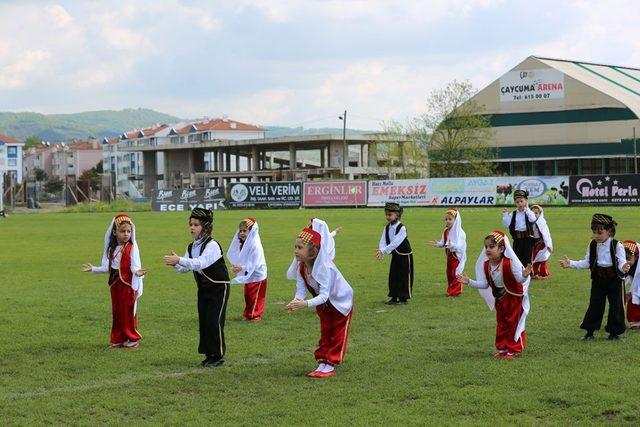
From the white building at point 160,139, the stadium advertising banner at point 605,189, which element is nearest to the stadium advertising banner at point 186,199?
the stadium advertising banner at point 605,189

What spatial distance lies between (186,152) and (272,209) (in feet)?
193

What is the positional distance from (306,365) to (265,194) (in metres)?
50.2

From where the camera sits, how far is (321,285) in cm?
928

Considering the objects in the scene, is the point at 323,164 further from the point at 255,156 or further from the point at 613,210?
Answer: the point at 613,210

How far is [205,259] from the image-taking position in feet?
32.9

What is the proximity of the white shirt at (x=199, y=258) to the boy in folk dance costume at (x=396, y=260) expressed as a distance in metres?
5.61

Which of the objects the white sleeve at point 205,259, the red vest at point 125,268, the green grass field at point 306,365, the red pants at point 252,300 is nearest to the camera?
the green grass field at point 306,365

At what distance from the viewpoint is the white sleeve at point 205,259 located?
983cm

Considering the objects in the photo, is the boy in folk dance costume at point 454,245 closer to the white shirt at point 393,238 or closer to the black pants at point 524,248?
the white shirt at point 393,238

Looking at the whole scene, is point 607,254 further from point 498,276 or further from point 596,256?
point 498,276

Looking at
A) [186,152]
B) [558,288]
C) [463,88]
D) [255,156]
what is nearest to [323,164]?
[255,156]

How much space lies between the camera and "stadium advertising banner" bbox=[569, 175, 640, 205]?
46.7 meters

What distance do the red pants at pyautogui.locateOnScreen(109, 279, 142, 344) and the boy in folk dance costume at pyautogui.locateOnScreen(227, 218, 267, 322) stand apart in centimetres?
262

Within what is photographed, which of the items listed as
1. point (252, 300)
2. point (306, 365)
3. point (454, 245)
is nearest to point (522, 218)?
point (454, 245)
